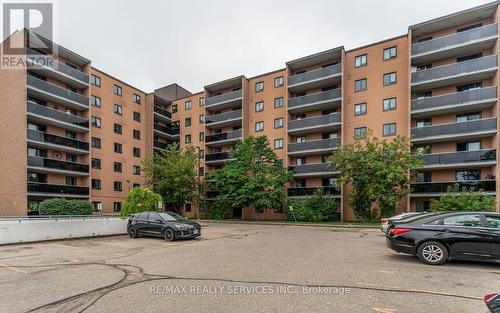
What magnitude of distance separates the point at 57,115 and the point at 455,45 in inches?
1529

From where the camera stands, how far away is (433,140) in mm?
26672

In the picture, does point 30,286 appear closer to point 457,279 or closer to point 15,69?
point 457,279

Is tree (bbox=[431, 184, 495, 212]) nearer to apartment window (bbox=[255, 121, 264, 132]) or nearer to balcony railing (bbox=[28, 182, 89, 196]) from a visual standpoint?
apartment window (bbox=[255, 121, 264, 132])

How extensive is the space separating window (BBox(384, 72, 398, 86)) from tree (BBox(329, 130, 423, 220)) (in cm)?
707

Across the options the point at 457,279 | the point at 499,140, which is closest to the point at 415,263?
the point at 457,279

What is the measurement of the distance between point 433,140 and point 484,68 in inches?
277

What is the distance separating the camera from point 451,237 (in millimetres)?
7703

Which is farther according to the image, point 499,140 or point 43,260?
point 499,140

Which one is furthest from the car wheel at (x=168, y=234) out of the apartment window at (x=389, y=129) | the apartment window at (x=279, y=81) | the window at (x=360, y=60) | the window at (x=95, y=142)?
the window at (x=360, y=60)

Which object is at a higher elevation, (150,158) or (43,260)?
(150,158)

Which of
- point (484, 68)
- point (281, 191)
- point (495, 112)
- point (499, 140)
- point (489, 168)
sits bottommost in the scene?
point (281, 191)

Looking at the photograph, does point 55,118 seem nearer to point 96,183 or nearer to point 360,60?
point 96,183

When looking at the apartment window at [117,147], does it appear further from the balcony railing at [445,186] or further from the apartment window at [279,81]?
the balcony railing at [445,186]

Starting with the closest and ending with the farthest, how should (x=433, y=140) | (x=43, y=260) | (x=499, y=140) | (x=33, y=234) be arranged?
(x=43, y=260)
(x=33, y=234)
(x=499, y=140)
(x=433, y=140)
